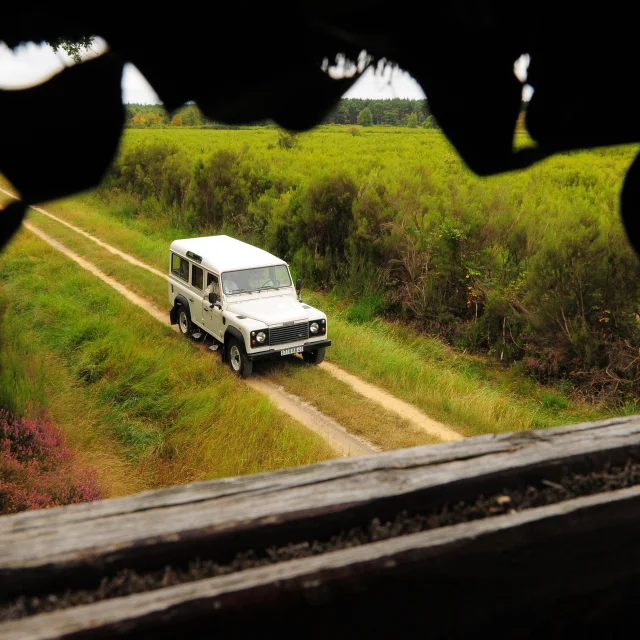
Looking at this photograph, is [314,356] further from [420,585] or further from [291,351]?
[420,585]

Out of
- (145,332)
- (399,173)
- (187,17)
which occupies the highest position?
(187,17)

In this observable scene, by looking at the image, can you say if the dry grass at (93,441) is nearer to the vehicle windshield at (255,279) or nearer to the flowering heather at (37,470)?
the flowering heather at (37,470)

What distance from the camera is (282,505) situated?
0.71 m

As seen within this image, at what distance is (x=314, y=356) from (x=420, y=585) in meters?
9.05

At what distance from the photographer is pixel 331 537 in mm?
714

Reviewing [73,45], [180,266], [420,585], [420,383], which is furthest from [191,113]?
[180,266]

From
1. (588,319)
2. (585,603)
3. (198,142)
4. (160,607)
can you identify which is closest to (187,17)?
(160,607)

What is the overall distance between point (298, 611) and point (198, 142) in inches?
807

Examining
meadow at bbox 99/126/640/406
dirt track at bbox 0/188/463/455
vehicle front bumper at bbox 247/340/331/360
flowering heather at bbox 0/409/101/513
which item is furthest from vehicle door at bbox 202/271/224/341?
flowering heather at bbox 0/409/101/513

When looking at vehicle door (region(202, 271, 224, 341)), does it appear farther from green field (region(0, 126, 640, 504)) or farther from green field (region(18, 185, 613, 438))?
green field (region(18, 185, 613, 438))

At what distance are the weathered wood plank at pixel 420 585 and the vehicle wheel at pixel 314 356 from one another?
28.9 feet

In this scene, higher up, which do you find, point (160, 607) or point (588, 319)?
point (160, 607)

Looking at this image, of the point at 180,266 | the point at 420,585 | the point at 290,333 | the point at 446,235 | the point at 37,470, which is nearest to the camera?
the point at 420,585

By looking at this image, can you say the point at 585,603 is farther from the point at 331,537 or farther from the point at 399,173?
the point at 399,173
